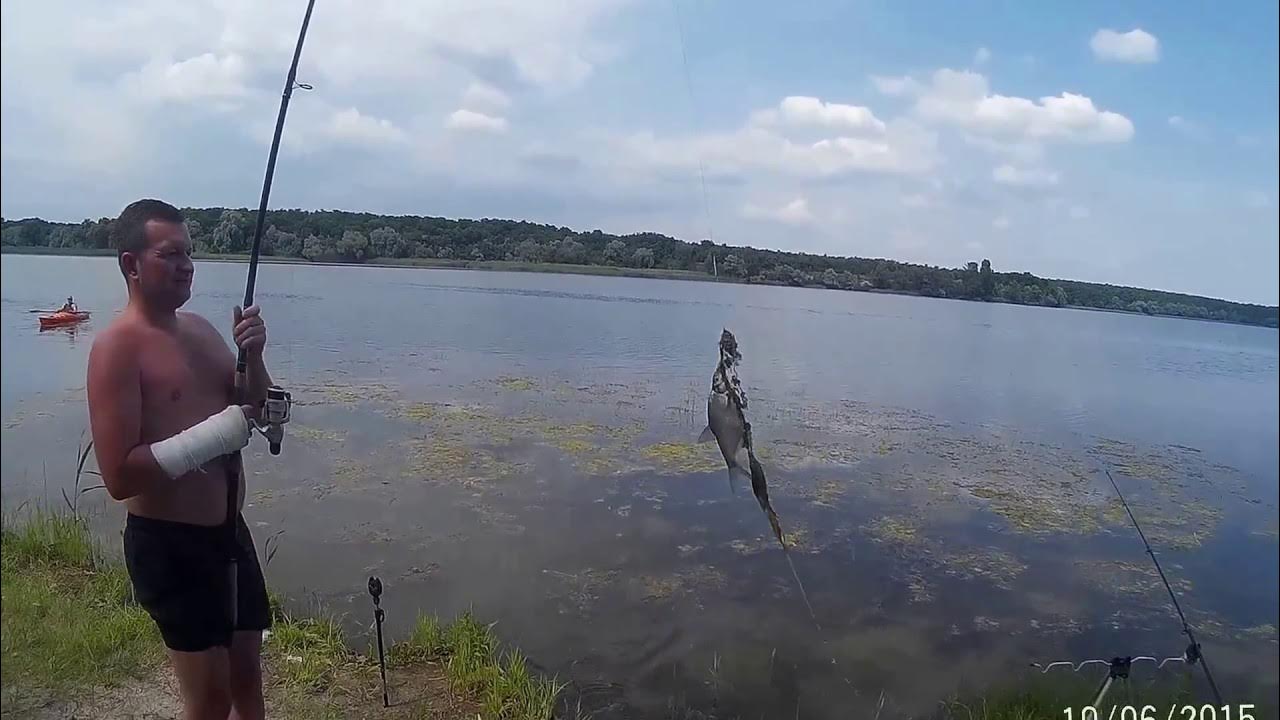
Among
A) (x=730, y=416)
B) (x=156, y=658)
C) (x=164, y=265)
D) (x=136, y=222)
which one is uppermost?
(x=136, y=222)

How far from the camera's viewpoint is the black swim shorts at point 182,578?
2324mm

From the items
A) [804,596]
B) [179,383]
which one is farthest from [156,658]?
[804,596]

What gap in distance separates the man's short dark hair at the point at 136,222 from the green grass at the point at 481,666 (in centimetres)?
242

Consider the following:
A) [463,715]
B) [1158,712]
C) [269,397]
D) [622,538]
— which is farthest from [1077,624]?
[269,397]

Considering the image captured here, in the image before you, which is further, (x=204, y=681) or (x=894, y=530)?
(x=894, y=530)

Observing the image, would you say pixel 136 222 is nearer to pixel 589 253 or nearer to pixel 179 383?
pixel 179 383

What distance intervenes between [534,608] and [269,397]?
3.29 metres

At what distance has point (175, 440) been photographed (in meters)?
2.17

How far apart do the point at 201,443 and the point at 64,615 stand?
208 centimetres

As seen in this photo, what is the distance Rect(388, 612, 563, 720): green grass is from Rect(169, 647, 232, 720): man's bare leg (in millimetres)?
1475

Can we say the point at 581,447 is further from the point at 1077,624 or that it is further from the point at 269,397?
the point at 269,397

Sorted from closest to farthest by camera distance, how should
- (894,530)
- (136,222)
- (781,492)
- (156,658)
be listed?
(136,222) → (156,658) → (894,530) → (781,492)

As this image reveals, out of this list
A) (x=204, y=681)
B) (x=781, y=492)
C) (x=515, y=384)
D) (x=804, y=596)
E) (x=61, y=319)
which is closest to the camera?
(x=204, y=681)

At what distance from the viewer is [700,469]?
24.7 feet
